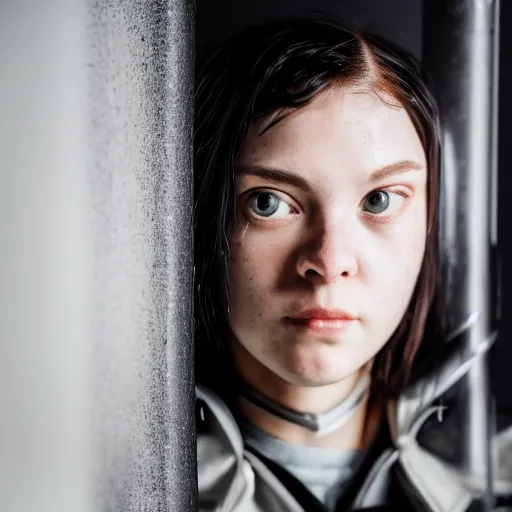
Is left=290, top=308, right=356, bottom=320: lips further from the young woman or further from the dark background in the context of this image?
the dark background

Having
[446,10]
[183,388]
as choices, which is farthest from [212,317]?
[446,10]

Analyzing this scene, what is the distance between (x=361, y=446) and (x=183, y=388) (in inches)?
5.4

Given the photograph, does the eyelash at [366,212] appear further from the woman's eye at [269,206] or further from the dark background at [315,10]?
the dark background at [315,10]

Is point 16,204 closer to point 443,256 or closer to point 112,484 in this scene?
point 112,484

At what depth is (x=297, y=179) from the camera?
564 mm

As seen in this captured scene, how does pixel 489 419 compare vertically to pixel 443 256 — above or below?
below

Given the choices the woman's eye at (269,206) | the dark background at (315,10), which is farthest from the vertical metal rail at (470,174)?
the woman's eye at (269,206)

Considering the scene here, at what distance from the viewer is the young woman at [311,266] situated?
1.85ft

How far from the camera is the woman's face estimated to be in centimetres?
56

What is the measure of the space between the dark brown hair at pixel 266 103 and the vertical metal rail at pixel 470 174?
0.02 m

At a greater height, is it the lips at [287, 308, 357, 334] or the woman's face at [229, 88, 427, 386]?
the woman's face at [229, 88, 427, 386]

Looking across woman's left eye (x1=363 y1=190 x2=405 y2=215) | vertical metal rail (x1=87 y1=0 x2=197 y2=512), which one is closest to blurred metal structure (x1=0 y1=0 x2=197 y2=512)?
vertical metal rail (x1=87 y1=0 x2=197 y2=512)

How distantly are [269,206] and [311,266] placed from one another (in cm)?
5

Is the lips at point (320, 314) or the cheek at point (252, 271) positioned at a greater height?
the cheek at point (252, 271)
